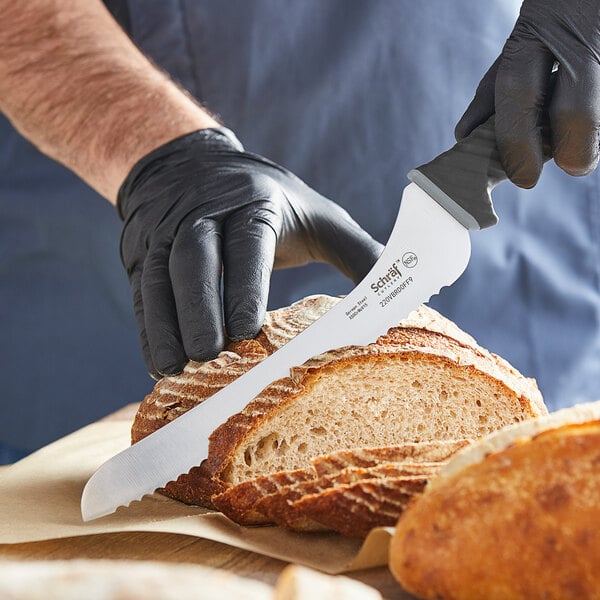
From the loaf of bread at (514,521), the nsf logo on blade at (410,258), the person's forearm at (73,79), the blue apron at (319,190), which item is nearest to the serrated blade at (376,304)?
the nsf logo on blade at (410,258)

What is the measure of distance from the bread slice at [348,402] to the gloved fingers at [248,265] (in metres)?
0.05

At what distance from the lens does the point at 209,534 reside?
1.47 m

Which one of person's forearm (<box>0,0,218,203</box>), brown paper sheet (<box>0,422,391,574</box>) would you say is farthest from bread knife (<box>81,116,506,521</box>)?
person's forearm (<box>0,0,218,203</box>)

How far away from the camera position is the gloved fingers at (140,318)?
6.40 ft

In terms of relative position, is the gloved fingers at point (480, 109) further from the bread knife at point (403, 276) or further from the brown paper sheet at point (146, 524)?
the brown paper sheet at point (146, 524)

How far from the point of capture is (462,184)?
167 cm

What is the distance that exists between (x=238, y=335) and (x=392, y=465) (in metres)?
0.51

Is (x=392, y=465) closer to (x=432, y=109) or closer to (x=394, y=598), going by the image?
(x=394, y=598)

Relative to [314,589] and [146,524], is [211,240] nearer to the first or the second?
[146,524]

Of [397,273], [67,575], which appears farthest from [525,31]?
[67,575]

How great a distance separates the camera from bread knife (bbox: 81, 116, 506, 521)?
5.38 ft

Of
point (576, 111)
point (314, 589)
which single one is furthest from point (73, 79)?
point (314, 589)

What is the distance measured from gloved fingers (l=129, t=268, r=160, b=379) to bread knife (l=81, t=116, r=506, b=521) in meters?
0.33

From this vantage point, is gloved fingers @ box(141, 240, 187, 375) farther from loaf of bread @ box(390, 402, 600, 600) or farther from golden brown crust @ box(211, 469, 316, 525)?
loaf of bread @ box(390, 402, 600, 600)
